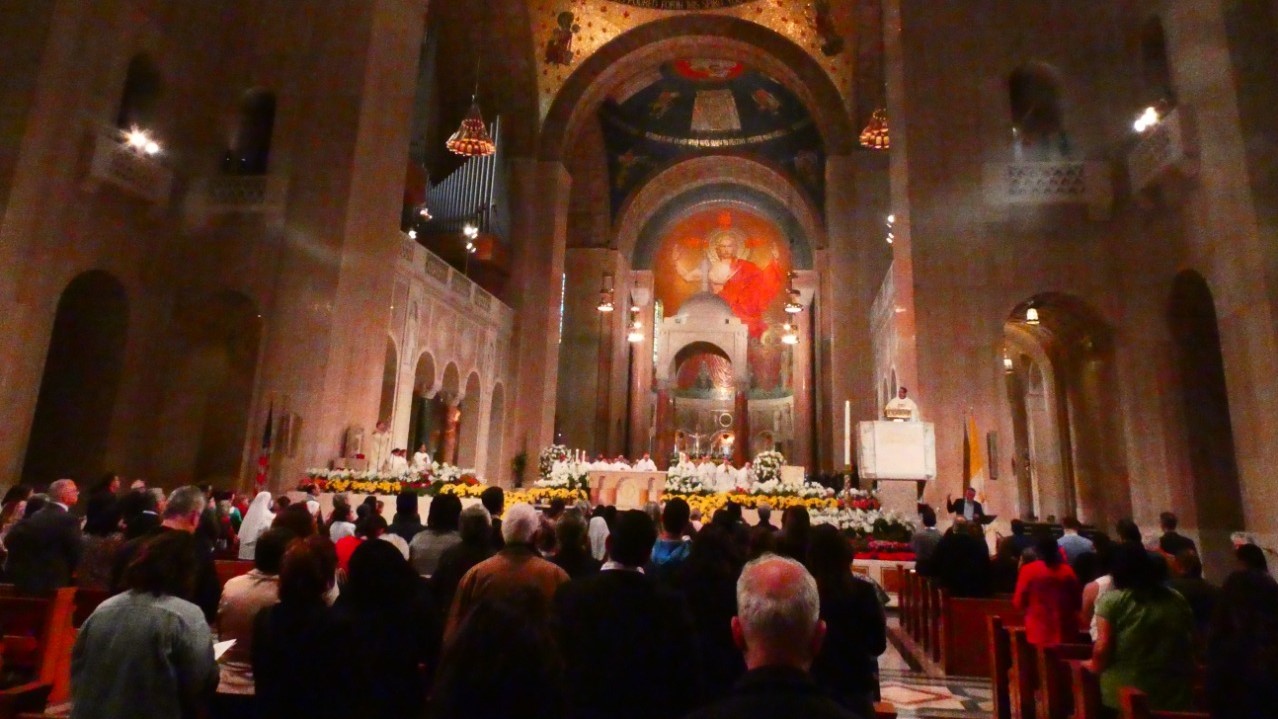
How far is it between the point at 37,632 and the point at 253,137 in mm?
12451

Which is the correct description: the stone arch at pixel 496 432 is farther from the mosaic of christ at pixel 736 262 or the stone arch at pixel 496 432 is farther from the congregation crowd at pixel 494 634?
the congregation crowd at pixel 494 634

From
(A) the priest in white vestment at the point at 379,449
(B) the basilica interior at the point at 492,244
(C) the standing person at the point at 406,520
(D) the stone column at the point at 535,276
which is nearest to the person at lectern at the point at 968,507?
(B) the basilica interior at the point at 492,244

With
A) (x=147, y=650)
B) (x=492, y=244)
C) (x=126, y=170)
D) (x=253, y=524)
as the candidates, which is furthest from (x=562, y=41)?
(x=147, y=650)

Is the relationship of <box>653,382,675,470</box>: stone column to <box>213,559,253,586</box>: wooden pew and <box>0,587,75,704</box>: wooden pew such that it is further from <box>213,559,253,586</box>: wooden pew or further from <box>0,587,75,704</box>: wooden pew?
<box>0,587,75,704</box>: wooden pew

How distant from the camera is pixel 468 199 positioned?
19.2 m

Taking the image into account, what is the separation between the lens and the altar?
13305 mm

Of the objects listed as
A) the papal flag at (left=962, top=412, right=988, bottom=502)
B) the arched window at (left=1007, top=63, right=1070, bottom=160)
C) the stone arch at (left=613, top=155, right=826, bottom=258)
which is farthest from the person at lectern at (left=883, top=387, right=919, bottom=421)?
the stone arch at (left=613, top=155, right=826, bottom=258)

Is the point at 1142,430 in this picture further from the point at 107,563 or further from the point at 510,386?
the point at 510,386

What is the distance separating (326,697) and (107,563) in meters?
3.58

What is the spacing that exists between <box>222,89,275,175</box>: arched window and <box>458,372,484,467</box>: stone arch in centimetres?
732

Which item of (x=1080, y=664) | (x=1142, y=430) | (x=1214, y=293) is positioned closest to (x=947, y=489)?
(x=1142, y=430)

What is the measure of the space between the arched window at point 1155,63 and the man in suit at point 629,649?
12757mm

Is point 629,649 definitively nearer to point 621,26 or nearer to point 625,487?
point 625,487

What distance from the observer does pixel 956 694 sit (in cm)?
537
